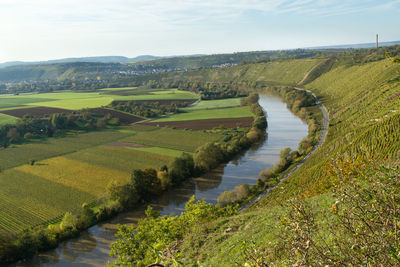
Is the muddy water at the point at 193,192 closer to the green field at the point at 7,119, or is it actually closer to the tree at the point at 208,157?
the tree at the point at 208,157

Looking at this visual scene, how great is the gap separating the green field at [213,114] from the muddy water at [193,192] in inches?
787

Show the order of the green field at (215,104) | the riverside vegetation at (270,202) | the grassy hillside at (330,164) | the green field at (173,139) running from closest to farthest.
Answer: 1. the riverside vegetation at (270,202)
2. the grassy hillside at (330,164)
3. the green field at (173,139)
4. the green field at (215,104)

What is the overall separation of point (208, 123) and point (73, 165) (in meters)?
53.9

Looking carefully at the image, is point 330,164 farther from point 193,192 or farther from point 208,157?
point 208,157

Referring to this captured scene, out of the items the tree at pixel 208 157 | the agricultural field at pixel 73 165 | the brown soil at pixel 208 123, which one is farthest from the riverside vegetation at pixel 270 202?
the brown soil at pixel 208 123

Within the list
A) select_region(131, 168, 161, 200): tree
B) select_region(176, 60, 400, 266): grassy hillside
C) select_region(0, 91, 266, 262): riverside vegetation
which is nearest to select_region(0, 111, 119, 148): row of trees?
select_region(0, 91, 266, 262): riverside vegetation

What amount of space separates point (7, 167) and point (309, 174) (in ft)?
232

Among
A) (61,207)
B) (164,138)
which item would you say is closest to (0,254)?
(61,207)

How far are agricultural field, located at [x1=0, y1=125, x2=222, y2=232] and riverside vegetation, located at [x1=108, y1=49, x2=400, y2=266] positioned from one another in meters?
25.1

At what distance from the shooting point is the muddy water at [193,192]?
38.6 meters

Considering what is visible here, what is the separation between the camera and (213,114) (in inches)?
4919

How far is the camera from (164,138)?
90.8 metres

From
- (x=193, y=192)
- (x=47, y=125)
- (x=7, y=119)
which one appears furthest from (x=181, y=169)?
(x=7, y=119)

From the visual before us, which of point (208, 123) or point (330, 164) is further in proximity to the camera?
point (208, 123)
